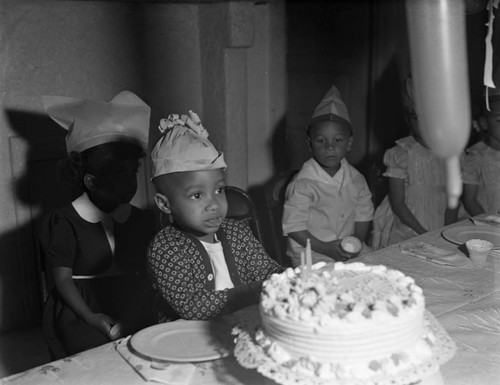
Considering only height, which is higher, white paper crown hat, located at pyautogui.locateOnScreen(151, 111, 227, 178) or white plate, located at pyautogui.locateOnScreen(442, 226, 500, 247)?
white paper crown hat, located at pyautogui.locateOnScreen(151, 111, 227, 178)

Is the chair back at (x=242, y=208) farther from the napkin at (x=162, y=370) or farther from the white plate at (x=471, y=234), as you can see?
the napkin at (x=162, y=370)

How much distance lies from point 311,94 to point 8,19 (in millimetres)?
1485

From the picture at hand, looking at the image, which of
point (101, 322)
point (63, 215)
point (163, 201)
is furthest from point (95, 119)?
point (101, 322)

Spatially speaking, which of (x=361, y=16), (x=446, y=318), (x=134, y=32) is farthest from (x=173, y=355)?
Result: (x=361, y=16)

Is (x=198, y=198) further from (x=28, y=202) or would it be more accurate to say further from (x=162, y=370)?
(x=28, y=202)

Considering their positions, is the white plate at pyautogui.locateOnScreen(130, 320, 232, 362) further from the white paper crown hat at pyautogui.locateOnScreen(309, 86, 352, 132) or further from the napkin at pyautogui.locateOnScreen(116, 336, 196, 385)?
the white paper crown hat at pyautogui.locateOnScreen(309, 86, 352, 132)

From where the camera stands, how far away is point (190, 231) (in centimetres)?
141

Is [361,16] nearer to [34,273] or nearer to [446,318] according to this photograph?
[34,273]

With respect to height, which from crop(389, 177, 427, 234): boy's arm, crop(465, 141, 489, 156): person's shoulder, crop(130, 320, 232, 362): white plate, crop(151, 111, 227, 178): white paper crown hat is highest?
crop(465, 141, 489, 156): person's shoulder

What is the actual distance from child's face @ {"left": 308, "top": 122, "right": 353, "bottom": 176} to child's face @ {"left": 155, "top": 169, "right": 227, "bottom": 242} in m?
0.84

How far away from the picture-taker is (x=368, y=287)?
2.93 ft

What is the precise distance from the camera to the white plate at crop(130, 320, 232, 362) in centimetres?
100

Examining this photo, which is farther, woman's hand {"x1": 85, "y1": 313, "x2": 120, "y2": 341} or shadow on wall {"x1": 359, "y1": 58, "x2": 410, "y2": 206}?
shadow on wall {"x1": 359, "y1": 58, "x2": 410, "y2": 206}

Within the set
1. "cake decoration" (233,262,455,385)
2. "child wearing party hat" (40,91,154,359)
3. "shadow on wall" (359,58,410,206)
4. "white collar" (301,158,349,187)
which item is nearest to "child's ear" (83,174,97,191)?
"child wearing party hat" (40,91,154,359)
